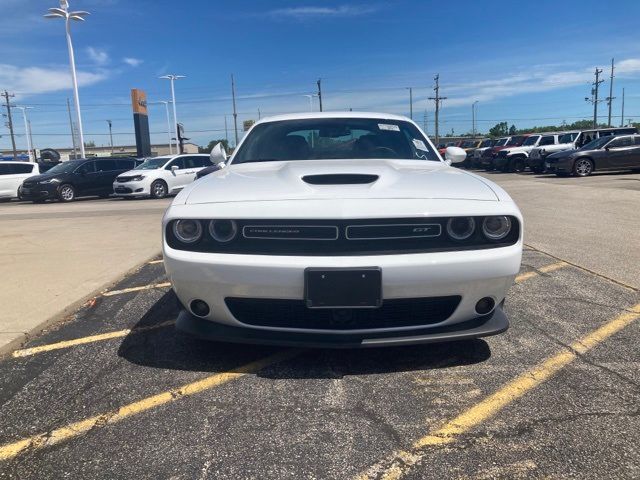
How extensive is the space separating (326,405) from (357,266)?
0.73 m

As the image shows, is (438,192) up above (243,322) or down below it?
above

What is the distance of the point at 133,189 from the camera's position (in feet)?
57.1

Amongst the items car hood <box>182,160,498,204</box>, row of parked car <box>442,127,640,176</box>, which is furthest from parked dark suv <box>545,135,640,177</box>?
car hood <box>182,160,498,204</box>

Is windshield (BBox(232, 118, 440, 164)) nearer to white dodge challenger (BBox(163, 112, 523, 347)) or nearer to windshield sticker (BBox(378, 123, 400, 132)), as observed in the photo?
windshield sticker (BBox(378, 123, 400, 132))

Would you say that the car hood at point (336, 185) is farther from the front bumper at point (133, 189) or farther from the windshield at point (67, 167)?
the windshield at point (67, 167)

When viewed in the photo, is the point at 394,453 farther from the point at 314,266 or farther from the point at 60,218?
the point at 60,218

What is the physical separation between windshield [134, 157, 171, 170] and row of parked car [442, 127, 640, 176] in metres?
15.1

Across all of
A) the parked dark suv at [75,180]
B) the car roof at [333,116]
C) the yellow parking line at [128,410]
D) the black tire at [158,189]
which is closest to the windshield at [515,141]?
the black tire at [158,189]

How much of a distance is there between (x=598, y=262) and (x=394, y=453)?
174 inches

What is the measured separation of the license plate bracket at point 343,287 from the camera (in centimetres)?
255

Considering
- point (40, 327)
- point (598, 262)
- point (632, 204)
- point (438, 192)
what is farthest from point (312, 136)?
point (632, 204)

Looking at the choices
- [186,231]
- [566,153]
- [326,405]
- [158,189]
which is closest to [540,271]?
[326,405]

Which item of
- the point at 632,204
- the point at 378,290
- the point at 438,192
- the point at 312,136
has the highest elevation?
the point at 312,136

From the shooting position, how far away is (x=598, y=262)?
559cm
